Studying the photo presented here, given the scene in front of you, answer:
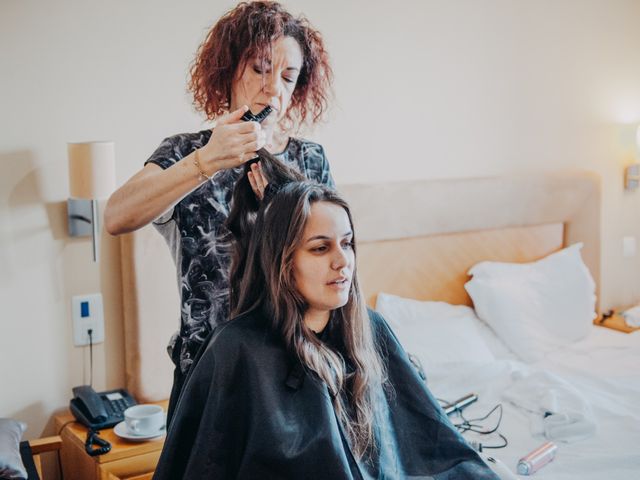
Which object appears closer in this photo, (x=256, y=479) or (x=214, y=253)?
(x=256, y=479)

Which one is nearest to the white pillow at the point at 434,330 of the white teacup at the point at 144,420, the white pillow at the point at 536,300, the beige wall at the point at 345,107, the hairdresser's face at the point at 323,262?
the white pillow at the point at 536,300

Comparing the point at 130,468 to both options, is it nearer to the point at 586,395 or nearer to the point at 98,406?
the point at 98,406

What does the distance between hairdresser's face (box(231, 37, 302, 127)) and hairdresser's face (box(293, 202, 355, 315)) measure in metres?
0.26

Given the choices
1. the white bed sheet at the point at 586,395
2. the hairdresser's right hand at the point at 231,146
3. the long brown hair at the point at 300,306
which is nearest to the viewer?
the hairdresser's right hand at the point at 231,146

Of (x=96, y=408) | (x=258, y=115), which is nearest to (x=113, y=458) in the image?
(x=96, y=408)

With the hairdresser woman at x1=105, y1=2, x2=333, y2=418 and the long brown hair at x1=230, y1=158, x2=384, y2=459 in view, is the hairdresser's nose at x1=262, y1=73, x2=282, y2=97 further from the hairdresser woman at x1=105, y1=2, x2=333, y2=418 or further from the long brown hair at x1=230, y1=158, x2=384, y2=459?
the long brown hair at x1=230, y1=158, x2=384, y2=459

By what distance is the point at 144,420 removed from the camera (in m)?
2.19

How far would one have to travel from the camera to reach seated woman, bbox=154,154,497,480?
1431mm

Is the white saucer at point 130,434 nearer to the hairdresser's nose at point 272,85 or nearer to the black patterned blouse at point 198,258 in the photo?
the black patterned blouse at point 198,258

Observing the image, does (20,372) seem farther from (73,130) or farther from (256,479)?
(256,479)

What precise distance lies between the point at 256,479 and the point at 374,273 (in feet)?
5.33

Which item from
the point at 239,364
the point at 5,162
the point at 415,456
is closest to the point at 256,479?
the point at 239,364

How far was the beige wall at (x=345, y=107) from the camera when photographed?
7.48 ft

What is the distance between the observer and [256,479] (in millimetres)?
1400
